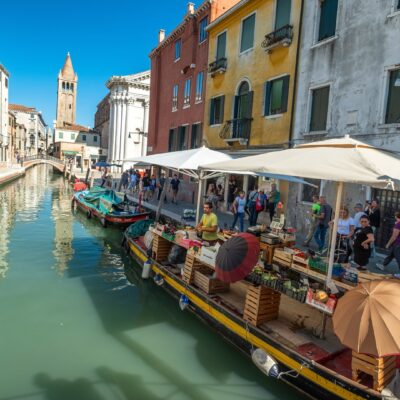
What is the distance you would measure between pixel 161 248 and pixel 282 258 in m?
4.05

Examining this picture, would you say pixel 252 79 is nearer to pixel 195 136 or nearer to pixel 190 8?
pixel 195 136

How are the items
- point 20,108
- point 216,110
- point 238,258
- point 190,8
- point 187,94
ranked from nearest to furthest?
1. point 238,258
2. point 216,110
3. point 187,94
4. point 190,8
5. point 20,108

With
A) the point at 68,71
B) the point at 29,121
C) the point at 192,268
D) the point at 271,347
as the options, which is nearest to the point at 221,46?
the point at 192,268

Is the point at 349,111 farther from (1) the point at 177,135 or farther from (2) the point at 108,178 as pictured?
(2) the point at 108,178

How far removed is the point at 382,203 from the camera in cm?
1081

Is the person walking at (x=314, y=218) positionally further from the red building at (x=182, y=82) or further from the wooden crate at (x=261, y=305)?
the red building at (x=182, y=82)

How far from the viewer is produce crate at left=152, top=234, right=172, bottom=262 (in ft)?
33.8

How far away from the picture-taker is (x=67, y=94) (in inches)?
3858

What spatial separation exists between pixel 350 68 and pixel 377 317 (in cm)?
984

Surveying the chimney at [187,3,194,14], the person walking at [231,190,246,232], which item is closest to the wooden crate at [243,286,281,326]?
the person walking at [231,190,246,232]

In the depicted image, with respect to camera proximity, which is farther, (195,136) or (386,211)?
(195,136)

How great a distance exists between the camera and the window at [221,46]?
62.1 feet

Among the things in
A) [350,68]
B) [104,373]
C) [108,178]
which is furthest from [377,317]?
[108,178]

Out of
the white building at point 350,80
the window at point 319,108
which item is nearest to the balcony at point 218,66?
the white building at point 350,80
